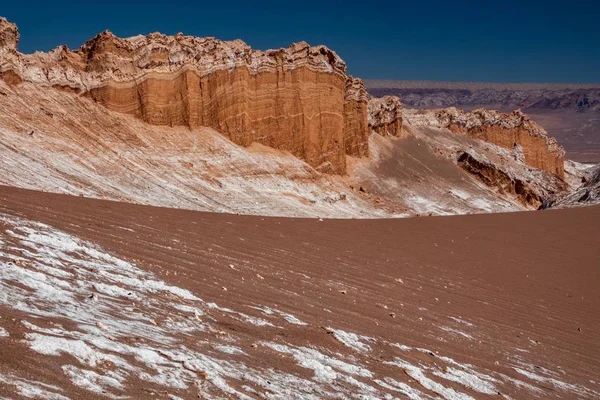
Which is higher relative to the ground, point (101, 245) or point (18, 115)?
point (18, 115)

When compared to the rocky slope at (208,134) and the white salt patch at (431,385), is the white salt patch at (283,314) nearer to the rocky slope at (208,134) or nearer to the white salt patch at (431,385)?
the white salt patch at (431,385)

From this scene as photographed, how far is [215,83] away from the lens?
2458 cm

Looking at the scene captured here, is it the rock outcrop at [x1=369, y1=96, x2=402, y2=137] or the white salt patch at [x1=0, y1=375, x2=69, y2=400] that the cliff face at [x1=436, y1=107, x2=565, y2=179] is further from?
the white salt patch at [x1=0, y1=375, x2=69, y2=400]

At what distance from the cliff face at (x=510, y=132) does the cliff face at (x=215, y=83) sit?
17.5m

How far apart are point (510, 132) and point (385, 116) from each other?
48.9ft

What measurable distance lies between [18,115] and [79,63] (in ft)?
14.6

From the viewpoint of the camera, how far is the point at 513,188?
4003 cm

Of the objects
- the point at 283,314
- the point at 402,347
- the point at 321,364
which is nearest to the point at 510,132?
the point at 402,347

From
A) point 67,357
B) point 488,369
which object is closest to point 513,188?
point 488,369

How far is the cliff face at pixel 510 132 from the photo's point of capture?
46844 millimetres

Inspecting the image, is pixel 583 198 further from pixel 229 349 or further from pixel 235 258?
pixel 229 349

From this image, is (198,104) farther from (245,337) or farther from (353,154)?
(245,337)

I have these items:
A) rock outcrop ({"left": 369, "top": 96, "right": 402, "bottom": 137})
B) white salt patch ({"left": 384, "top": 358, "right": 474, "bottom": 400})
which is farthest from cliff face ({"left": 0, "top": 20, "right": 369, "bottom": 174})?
white salt patch ({"left": 384, "top": 358, "right": 474, "bottom": 400})

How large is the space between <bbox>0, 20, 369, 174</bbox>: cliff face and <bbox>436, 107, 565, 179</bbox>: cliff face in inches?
691
